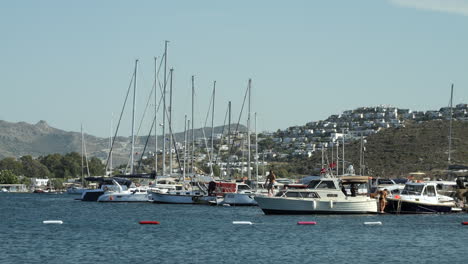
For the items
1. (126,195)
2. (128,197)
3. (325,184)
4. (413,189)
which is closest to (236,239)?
(325,184)

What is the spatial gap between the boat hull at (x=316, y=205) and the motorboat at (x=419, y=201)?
391 centimetres

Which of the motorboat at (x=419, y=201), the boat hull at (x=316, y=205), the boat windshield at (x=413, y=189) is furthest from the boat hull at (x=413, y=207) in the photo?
the boat hull at (x=316, y=205)

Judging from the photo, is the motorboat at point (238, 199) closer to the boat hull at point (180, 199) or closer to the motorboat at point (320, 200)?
the boat hull at point (180, 199)

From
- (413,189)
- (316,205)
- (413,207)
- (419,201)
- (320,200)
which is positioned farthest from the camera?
(413,189)

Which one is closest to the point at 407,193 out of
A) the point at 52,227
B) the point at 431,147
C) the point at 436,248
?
the point at 436,248

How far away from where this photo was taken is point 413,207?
248 ft

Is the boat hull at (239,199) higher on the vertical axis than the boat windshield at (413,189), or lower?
lower

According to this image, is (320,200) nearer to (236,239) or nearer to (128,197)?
(236,239)

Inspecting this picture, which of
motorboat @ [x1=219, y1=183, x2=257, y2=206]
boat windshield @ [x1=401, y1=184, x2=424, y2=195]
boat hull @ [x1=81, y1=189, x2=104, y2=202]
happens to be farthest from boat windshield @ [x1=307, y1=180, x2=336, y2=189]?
boat hull @ [x1=81, y1=189, x2=104, y2=202]

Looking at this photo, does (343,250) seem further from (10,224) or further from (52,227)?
(10,224)

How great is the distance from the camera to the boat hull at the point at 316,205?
71.6m

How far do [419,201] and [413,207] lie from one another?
73cm

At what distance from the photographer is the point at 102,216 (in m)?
80.1

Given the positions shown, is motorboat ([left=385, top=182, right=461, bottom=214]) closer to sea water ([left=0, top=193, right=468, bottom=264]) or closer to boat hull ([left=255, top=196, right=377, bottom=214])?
sea water ([left=0, top=193, right=468, bottom=264])
